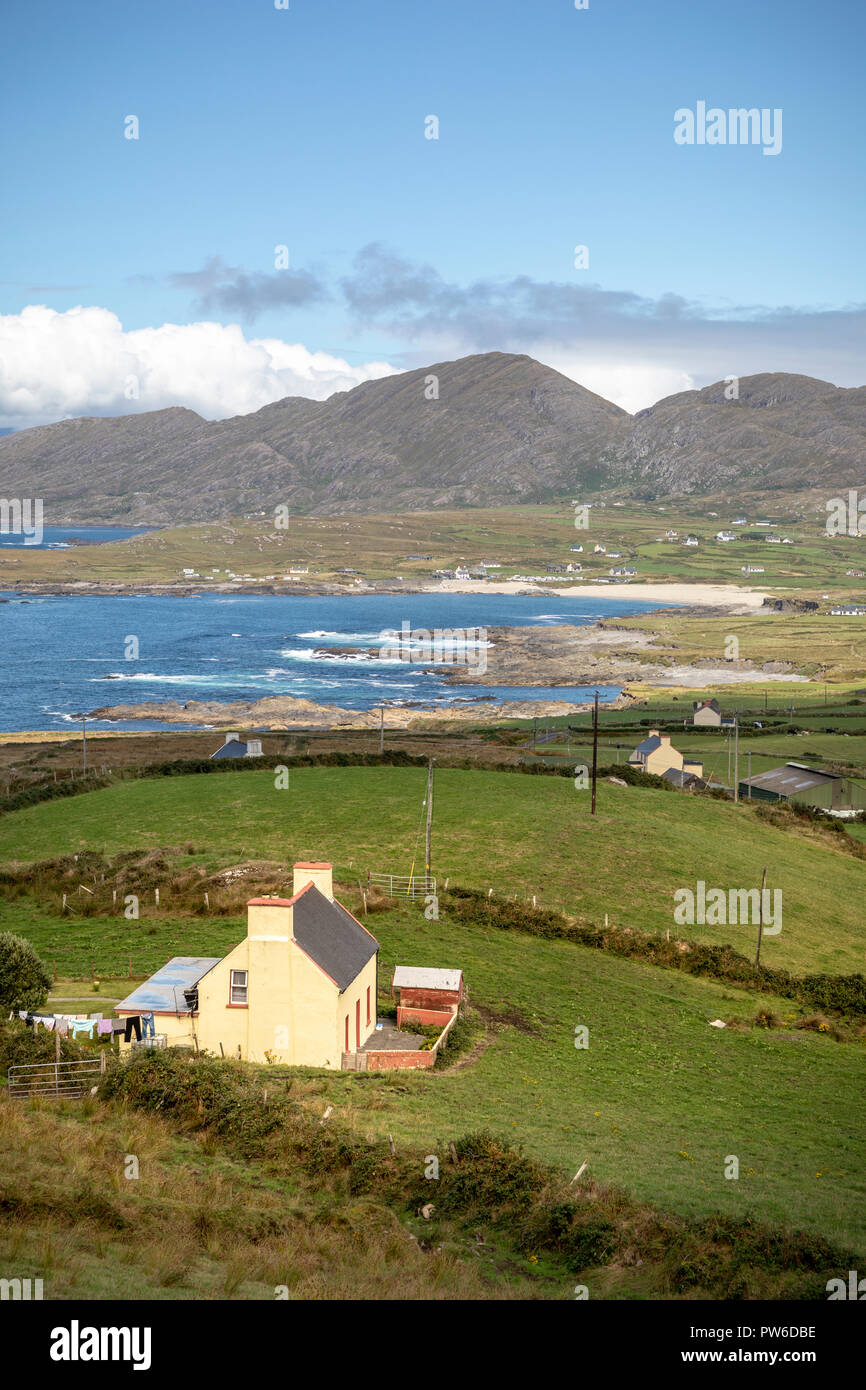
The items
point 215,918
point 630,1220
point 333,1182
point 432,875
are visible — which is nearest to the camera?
point 630,1220

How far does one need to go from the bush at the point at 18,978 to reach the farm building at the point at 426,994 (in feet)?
29.2

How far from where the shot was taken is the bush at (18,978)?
2519cm

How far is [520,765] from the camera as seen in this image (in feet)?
201

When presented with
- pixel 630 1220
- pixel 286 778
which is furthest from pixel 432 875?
pixel 630 1220

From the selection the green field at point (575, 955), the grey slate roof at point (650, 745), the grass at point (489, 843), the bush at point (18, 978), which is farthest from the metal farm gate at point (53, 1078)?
the grey slate roof at point (650, 745)

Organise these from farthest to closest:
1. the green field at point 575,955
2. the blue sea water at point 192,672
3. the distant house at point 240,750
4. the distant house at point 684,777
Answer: the blue sea water at point 192,672, the distant house at point 684,777, the distant house at point 240,750, the green field at point 575,955

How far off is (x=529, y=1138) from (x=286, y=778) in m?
35.5

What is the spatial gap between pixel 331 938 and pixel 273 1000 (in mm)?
2275

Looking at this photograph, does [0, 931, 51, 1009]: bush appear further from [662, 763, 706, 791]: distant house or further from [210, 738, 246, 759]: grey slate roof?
[662, 763, 706, 791]: distant house

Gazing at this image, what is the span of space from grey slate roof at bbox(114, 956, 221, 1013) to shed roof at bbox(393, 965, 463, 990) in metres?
4.77

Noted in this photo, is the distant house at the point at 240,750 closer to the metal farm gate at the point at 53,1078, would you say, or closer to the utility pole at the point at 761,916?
the utility pole at the point at 761,916

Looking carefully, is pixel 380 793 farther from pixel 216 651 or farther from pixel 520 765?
pixel 216 651

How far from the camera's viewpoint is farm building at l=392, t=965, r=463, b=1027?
26.9 m

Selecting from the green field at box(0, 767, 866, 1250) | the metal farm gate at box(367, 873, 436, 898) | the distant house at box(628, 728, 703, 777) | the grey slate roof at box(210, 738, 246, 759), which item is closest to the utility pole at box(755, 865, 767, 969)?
the green field at box(0, 767, 866, 1250)
